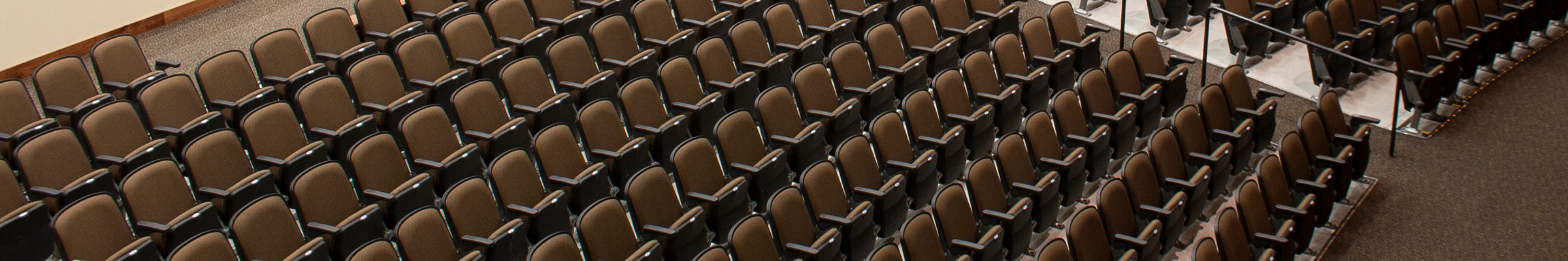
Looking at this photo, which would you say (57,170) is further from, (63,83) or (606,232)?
(606,232)

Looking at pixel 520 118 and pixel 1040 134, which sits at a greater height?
pixel 520 118

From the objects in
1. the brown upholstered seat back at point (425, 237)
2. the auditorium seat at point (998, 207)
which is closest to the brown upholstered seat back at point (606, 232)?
the brown upholstered seat back at point (425, 237)

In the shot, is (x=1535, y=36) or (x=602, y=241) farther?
(x=1535, y=36)

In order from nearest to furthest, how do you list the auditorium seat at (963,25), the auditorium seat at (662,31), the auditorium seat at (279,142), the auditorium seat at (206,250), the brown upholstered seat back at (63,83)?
the auditorium seat at (206,250), the auditorium seat at (279,142), the brown upholstered seat back at (63,83), the auditorium seat at (662,31), the auditorium seat at (963,25)

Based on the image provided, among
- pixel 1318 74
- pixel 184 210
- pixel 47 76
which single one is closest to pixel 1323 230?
pixel 1318 74

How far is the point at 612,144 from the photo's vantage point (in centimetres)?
121

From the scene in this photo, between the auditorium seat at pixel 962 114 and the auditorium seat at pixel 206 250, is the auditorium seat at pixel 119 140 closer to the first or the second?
the auditorium seat at pixel 206 250

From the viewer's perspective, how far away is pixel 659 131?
1214 millimetres

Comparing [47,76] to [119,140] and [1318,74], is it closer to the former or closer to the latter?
[119,140]

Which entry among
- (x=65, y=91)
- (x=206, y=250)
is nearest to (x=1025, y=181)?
(x=206, y=250)

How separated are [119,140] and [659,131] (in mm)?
491

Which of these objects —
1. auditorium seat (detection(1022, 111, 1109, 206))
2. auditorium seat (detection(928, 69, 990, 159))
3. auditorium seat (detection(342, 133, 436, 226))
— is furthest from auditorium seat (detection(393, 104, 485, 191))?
auditorium seat (detection(1022, 111, 1109, 206))

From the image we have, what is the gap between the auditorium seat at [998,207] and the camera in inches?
45.0

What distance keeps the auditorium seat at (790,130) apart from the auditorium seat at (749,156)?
0.07 feet
